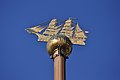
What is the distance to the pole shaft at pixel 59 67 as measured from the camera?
963 cm

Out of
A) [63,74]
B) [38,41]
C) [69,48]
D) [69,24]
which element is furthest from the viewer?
[69,24]

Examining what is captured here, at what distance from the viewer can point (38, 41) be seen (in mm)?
16328

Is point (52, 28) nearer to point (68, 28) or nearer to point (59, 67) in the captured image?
point (68, 28)

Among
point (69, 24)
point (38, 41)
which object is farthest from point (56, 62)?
point (69, 24)

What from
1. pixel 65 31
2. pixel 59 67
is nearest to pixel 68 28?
pixel 65 31

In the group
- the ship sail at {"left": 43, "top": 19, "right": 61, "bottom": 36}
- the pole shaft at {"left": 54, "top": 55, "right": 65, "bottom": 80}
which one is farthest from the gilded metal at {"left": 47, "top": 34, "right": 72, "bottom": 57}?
the ship sail at {"left": 43, "top": 19, "right": 61, "bottom": 36}

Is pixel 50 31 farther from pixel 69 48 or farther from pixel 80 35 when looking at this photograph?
pixel 69 48

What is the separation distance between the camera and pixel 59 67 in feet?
32.1

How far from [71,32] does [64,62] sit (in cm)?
707

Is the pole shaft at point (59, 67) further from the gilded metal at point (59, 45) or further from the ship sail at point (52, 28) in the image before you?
the ship sail at point (52, 28)

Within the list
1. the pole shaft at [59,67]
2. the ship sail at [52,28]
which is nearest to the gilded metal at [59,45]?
the pole shaft at [59,67]

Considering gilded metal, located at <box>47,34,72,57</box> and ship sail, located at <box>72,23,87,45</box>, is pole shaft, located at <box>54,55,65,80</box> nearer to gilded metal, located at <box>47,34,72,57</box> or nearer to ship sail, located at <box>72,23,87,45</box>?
gilded metal, located at <box>47,34,72,57</box>

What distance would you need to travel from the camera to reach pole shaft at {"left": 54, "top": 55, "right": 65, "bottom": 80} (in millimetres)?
9633

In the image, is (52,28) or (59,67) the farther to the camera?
(52,28)
